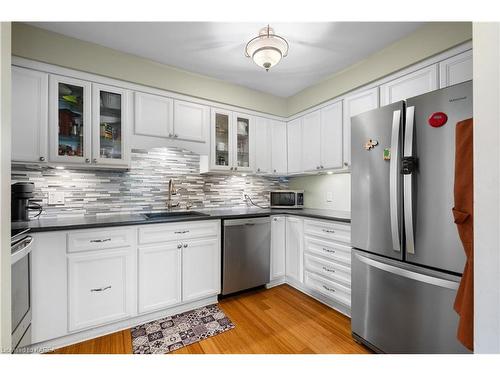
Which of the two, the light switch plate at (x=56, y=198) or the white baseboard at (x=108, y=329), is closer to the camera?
the white baseboard at (x=108, y=329)

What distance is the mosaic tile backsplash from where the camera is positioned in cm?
204

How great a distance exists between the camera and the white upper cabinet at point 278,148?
3156 mm

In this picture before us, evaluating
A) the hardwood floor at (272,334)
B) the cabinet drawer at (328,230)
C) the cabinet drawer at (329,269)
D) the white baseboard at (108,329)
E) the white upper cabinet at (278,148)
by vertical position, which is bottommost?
the hardwood floor at (272,334)

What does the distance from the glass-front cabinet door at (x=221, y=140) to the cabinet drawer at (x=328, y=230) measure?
3.85 feet

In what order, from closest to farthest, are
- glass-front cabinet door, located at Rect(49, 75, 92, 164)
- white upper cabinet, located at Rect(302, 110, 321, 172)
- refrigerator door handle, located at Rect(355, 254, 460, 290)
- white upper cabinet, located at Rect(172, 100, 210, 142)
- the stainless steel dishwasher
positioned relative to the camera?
refrigerator door handle, located at Rect(355, 254, 460, 290)
glass-front cabinet door, located at Rect(49, 75, 92, 164)
the stainless steel dishwasher
white upper cabinet, located at Rect(172, 100, 210, 142)
white upper cabinet, located at Rect(302, 110, 321, 172)

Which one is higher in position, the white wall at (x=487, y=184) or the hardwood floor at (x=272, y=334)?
the white wall at (x=487, y=184)

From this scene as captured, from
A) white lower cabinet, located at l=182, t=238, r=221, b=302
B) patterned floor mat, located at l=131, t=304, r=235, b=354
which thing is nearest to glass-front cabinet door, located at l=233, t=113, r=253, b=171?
white lower cabinet, located at l=182, t=238, r=221, b=302

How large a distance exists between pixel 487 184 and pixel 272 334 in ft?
5.89

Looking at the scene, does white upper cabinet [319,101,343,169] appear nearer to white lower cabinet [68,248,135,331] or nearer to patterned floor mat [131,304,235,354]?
patterned floor mat [131,304,235,354]

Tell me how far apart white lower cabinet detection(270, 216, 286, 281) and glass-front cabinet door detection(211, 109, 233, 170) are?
2.93 feet

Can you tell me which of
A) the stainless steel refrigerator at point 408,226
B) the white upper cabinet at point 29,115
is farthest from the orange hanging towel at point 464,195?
the white upper cabinet at point 29,115

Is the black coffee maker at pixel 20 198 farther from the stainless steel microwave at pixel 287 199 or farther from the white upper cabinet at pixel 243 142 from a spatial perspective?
the stainless steel microwave at pixel 287 199

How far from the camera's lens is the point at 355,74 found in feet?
7.65

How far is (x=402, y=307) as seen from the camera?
1.39 m
